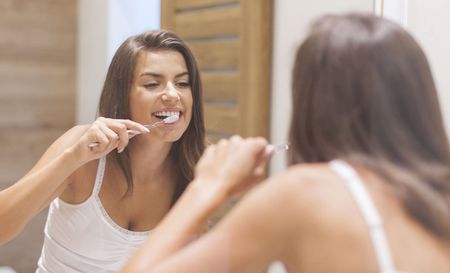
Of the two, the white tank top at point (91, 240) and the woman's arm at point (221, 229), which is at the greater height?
the woman's arm at point (221, 229)

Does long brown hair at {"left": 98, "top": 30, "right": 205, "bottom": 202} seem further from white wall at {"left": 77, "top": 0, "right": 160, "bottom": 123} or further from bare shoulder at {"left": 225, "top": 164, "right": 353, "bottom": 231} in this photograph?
bare shoulder at {"left": 225, "top": 164, "right": 353, "bottom": 231}

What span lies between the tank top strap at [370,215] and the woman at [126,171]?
0.47 m

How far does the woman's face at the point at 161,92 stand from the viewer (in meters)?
0.96

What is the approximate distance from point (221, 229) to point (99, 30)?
997mm

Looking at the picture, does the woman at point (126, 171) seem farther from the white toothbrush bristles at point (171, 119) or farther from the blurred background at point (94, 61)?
the blurred background at point (94, 61)

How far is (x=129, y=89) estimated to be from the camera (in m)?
0.98

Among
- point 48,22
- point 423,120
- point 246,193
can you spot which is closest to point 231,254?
point 246,193

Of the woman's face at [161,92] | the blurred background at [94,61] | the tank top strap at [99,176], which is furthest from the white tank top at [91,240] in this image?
the blurred background at [94,61]

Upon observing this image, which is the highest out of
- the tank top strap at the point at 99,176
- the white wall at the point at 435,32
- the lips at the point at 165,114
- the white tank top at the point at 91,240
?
the white wall at the point at 435,32

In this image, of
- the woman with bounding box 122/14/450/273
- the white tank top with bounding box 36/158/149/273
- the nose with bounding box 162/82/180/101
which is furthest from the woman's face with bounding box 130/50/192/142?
the woman with bounding box 122/14/450/273

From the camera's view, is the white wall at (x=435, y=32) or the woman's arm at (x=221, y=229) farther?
the white wall at (x=435, y=32)

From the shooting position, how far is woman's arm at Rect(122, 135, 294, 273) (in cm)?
49

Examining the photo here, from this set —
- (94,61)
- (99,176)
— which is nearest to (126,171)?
(99,176)

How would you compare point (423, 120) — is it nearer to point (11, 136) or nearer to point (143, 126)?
point (143, 126)
